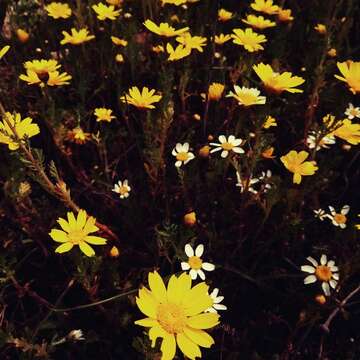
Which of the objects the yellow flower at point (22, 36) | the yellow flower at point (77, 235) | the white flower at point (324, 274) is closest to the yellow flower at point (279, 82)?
the white flower at point (324, 274)

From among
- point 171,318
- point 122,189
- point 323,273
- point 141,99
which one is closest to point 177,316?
point 171,318

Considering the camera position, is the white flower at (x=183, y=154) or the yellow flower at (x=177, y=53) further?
the yellow flower at (x=177, y=53)

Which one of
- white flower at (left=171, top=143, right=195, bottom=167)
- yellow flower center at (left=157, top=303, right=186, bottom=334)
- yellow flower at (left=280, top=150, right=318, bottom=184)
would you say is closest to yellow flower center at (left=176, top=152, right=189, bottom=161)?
white flower at (left=171, top=143, right=195, bottom=167)

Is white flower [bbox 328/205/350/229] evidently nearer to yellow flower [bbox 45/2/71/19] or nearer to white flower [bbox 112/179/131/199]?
white flower [bbox 112/179/131/199]

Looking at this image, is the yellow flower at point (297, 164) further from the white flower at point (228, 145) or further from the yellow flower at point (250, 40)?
the yellow flower at point (250, 40)

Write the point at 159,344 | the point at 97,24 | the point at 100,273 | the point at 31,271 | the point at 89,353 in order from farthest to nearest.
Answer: the point at 97,24
the point at 31,271
the point at 100,273
the point at 89,353
the point at 159,344

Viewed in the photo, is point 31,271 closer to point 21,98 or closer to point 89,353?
point 89,353

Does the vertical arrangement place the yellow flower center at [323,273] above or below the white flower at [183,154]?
below

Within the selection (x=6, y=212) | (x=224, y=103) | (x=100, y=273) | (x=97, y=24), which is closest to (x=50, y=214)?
(x=6, y=212)
